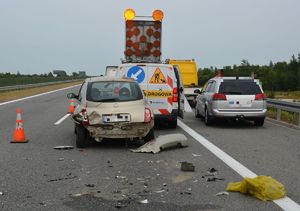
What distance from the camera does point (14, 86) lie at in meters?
44.1

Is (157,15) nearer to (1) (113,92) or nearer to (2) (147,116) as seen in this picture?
(1) (113,92)

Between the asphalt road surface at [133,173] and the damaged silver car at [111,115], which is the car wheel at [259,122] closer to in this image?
the asphalt road surface at [133,173]

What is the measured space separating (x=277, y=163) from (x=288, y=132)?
526 cm

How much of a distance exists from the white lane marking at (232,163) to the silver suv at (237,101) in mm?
1231

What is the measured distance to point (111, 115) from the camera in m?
9.90

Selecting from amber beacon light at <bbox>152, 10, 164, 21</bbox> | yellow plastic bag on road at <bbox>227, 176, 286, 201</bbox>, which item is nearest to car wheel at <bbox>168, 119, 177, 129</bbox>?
amber beacon light at <bbox>152, 10, 164, 21</bbox>

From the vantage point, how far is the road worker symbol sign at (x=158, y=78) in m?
13.6

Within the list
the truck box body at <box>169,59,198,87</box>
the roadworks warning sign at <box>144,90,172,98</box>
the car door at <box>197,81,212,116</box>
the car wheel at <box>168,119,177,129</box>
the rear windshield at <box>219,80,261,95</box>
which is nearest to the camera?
the roadworks warning sign at <box>144,90,172,98</box>

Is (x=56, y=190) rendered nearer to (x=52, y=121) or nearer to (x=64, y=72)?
(x=52, y=121)

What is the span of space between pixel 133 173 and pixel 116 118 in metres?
2.55

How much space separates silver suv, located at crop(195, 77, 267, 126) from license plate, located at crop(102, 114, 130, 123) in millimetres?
5183

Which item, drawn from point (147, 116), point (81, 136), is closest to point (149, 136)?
point (147, 116)

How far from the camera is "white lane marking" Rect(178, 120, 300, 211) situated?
18.6ft

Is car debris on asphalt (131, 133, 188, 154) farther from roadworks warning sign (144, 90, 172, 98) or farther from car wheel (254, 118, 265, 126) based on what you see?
car wheel (254, 118, 265, 126)
